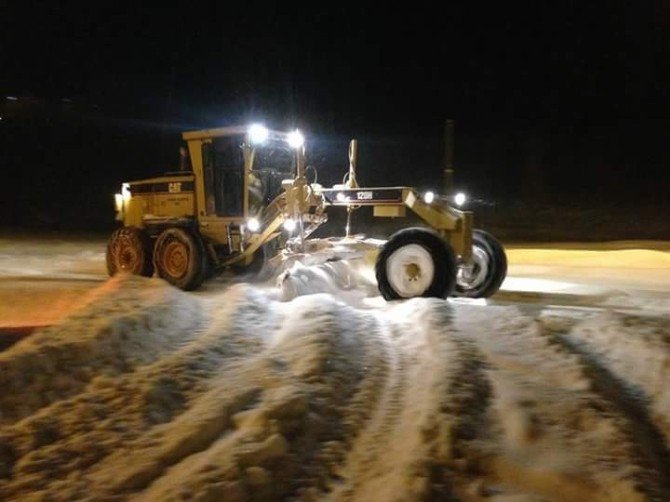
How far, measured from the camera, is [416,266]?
35.2 ft

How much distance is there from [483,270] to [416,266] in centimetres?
171

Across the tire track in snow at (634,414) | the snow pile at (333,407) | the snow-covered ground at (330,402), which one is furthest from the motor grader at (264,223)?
the tire track in snow at (634,414)

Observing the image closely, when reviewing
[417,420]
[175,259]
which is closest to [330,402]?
[417,420]

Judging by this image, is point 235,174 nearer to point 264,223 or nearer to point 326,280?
point 264,223

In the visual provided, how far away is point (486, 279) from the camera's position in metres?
11.9

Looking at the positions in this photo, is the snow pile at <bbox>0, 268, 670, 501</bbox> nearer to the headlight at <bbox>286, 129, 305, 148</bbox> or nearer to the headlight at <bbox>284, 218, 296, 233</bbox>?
the headlight at <bbox>284, 218, 296, 233</bbox>

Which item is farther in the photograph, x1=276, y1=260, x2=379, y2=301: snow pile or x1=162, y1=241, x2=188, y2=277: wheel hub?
x1=162, y1=241, x2=188, y2=277: wheel hub

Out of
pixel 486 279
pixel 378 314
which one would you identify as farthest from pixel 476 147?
pixel 378 314

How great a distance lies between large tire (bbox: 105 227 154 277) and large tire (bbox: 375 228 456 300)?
5564mm

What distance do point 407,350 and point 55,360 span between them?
11.2 feet

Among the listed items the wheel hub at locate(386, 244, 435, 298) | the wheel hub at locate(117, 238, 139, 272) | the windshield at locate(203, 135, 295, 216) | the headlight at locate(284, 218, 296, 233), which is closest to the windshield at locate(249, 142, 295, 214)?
the windshield at locate(203, 135, 295, 216)

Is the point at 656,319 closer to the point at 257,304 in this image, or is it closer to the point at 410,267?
the point at 410,267

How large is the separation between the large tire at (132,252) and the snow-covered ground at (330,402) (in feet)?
14.2

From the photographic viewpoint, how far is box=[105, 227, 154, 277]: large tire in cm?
1458
